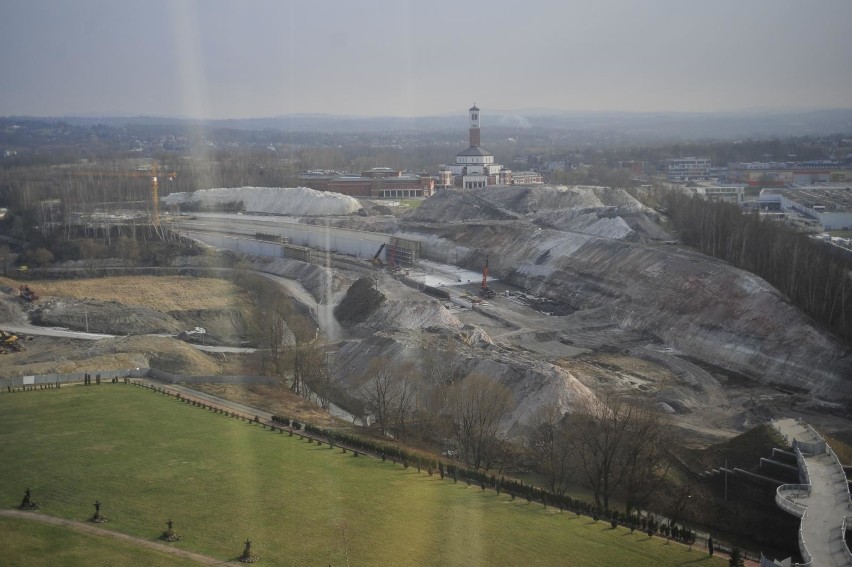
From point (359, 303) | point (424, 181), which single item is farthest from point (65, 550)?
point (424, 181)

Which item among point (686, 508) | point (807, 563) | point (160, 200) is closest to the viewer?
point (807, 563)

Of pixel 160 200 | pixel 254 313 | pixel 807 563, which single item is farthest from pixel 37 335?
pixel 160 200

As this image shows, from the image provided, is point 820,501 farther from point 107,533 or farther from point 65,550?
point 65,550

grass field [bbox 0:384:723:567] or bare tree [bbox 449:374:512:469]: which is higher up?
grass field [bbox 0:384:723:567]

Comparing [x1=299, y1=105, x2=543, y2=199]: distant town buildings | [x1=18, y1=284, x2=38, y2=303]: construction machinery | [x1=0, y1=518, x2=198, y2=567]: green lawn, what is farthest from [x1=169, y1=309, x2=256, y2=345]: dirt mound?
[x1=299, y1=105, x2=543, y2=199]: distant town buildings

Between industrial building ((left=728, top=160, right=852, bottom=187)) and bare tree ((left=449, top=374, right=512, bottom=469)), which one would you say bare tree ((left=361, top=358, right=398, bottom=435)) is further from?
industrial building ((left=728, top=160, right=852, bottom=187))

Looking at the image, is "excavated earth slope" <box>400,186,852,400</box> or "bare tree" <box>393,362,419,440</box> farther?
"excavated earth slope" <box>400,186,852,400</box>

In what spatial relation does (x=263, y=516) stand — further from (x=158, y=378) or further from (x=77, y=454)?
(x=158, y=378)
